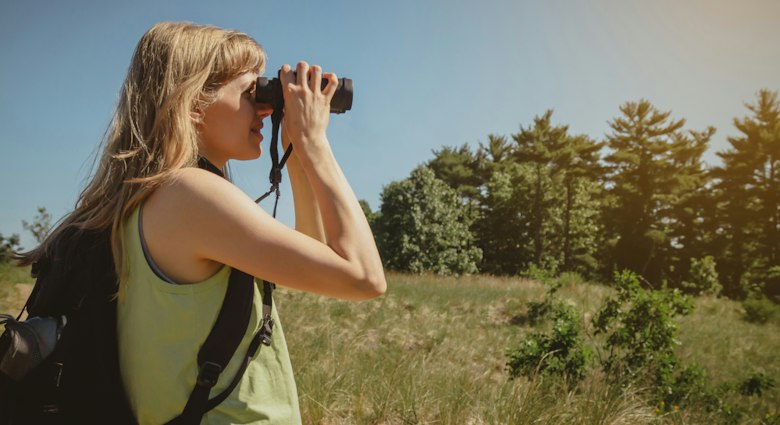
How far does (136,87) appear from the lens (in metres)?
1.21

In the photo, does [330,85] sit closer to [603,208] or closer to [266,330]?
[266,330]

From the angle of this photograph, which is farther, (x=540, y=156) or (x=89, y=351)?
(x=540, y=156)

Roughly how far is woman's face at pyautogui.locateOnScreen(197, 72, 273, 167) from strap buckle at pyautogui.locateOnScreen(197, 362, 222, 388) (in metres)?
0.49

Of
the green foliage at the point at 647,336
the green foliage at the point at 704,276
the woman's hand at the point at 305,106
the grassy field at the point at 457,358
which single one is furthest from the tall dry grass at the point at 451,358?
the green foliage at the point at 704,276

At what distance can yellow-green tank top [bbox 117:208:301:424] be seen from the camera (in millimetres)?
990

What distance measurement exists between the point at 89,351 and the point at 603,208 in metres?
38.7

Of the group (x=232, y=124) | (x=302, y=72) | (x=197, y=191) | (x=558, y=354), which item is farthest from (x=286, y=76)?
(x=558, y=354)

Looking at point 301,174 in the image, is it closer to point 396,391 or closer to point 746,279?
point 396,391

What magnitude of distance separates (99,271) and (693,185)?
39.2 metres

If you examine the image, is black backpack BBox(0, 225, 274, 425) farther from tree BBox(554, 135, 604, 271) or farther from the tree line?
tree BBox(554, 135, 604, 271)

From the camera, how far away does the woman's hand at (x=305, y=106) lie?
121 cm

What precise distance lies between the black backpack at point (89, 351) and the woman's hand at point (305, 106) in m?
0.37

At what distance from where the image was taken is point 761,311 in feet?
48.3

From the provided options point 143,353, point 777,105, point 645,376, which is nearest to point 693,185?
point 777,105
